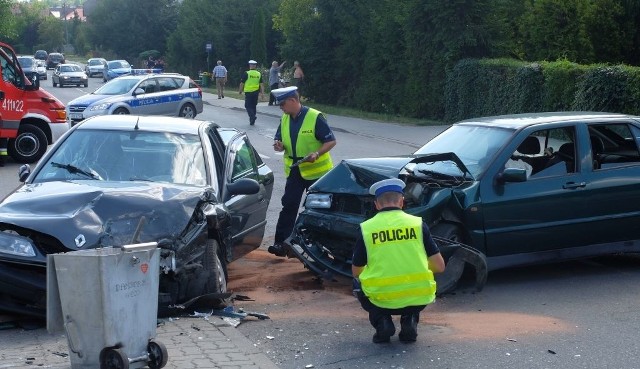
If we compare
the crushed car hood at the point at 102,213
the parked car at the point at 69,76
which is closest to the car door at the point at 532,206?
the crushed car hood at the point at 102,213

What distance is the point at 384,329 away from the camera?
6645 millimetres

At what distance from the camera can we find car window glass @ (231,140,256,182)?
9.50 meters

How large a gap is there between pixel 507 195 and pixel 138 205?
11.6ft

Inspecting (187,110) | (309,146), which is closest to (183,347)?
(309,146)

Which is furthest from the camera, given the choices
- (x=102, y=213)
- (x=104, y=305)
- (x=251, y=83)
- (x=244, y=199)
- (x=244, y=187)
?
(x=251, y=83)

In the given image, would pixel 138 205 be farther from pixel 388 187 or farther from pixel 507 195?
pixel 507 195

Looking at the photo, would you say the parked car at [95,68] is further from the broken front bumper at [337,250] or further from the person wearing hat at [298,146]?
the broken front bumper at [337,250]

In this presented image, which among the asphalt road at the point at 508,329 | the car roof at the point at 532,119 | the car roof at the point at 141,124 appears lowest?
the asphalt road at the point at 508,329

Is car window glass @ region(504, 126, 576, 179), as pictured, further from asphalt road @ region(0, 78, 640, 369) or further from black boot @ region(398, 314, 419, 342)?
black boot @ region(398, 314, 419, 342)

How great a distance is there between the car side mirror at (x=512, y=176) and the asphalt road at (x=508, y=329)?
3.22 ft

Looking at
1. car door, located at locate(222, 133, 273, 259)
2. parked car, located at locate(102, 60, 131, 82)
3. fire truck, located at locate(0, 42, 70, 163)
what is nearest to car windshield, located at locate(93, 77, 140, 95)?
fire truck, located at locate(0, 42, 70, 163)

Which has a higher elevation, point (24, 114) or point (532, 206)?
point (532, 206)

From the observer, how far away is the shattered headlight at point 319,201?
348 inches

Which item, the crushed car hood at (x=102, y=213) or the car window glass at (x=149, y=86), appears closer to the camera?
the crushed car hood at (x=102, y=213)
